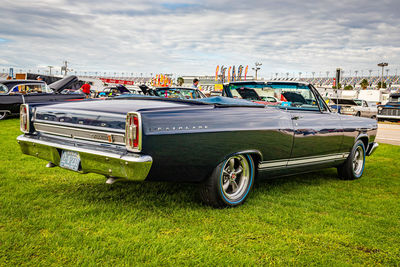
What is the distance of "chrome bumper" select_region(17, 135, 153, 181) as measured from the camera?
2982 millimetres

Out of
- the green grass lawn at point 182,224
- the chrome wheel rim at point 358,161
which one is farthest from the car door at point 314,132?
the chrome wheel rim at point 358,161

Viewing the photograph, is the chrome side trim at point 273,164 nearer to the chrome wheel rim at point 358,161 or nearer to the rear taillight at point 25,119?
the chrome wheel rim at point 358,161

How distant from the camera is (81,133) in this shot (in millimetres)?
3418

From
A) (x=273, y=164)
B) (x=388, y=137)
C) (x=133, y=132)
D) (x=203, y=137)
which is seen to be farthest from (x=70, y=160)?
(x=388, y=137)

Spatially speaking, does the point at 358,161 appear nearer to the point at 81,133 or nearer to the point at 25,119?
the point at 81,133

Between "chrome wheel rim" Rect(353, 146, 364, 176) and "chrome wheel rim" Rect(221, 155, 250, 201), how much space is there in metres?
2.63

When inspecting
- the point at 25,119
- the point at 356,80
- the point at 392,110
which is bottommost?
the point at 25,119

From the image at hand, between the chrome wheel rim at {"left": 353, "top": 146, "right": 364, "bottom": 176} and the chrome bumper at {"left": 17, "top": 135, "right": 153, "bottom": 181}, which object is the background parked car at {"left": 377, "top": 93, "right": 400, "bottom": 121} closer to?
the chrome wheel rim at {"left": 353, "top": 146, "right": 364, "bottom": 176}

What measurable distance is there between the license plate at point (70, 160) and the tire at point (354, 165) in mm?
3836

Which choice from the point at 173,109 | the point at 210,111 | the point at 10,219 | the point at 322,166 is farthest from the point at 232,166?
the point at 10,219

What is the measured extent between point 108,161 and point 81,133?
1.67 feet

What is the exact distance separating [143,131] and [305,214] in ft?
6.15

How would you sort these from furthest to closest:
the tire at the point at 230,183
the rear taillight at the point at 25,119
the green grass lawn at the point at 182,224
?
the rear taillight at the point at 25,119, the tire at the point at 230,183, the green grass lawn at the point at 182,224

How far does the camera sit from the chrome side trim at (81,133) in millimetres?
3172
